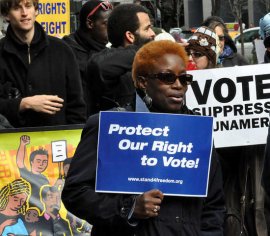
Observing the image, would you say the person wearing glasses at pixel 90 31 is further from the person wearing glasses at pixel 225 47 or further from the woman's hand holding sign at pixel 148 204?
the woman's hand holding sign at pixel 148 204

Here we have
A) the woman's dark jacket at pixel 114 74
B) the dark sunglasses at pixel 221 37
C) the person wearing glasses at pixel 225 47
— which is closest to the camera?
the woman's dark jacket at pixel 114 74

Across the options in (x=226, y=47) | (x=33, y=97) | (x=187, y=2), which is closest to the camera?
(x=33, y=97)

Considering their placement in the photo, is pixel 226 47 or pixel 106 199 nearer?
pixel 106 199

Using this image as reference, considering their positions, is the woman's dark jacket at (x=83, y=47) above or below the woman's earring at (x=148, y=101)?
above

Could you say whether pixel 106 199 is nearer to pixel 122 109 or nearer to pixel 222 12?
pixel 122 109

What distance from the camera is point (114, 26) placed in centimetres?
635

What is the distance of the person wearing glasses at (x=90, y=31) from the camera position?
760cm

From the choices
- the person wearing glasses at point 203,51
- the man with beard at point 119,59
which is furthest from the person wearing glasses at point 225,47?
the man with beard at point 119,59

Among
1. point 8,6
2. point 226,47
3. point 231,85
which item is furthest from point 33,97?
point 226,47


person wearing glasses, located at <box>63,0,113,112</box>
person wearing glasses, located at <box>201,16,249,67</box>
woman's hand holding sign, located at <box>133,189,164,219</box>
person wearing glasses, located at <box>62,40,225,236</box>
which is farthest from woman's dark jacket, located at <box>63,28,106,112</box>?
woman's hand holding sign, located at <box>133,189,164,219</box>

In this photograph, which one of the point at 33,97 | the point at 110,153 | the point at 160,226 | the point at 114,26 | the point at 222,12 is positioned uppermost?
the point at 222,12

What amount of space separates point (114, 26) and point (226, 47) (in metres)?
2.49

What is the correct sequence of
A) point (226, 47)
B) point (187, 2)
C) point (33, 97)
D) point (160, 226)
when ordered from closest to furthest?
1. point (160, 226)
2. point (33, 97)
3. point (226, 47)
4. point (187, 2)

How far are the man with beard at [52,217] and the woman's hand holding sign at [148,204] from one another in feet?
8.63
